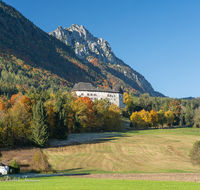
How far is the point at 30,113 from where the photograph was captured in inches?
2103

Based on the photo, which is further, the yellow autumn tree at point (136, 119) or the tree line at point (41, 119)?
the yellow autumn tree at point (136, 119)

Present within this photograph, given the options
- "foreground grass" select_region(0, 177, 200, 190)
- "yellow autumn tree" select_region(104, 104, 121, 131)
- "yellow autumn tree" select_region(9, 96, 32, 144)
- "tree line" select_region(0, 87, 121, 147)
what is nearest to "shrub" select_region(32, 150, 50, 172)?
"tree line" select_region(0, 87, 121, 147)

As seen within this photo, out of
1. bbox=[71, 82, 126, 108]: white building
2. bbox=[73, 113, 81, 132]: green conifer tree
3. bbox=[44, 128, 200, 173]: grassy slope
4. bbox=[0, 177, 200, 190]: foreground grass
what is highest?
bbox=[71, 82, 126, 108]: white building

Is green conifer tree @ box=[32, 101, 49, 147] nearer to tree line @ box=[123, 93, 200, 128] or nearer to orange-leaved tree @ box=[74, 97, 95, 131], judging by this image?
orange-leaved tree @ box=[74, 97, 95, 131]

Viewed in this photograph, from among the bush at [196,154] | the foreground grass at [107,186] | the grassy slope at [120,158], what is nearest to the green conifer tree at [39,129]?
the grassy slope at [120,158]

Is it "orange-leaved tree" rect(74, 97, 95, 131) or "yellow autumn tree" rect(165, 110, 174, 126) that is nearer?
"orange-leaved tree" rect(74, 97, 95, 131)

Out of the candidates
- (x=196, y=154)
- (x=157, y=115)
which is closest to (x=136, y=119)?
(x=157, y=115)

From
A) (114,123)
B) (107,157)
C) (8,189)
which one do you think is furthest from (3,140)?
(114,123)

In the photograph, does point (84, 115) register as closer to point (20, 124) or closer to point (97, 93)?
point (20, 124)

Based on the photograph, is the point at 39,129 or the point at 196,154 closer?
the point at 196,154

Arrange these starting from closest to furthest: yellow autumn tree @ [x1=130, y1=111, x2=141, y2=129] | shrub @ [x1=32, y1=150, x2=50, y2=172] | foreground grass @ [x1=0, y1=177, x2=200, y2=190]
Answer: foreground grass @ [x1=0, y1=177, x2=200, y2=190], shrub @ [x1=32, y1=150, x2=50, y2=172], yellow autumn tree @ [x1=130, y1=111, x2=141, y2=129]

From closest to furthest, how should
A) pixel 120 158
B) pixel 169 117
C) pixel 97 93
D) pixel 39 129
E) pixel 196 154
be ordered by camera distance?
pixel 196 154 → pixel 120 158 → pixel 39 129 → pixel 169 117 → pixel 97 93

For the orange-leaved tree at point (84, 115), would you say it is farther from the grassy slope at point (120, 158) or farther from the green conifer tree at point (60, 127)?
the grassy slope at point (120, 158)

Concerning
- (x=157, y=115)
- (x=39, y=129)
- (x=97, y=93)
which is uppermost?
(x=97, y=93)
